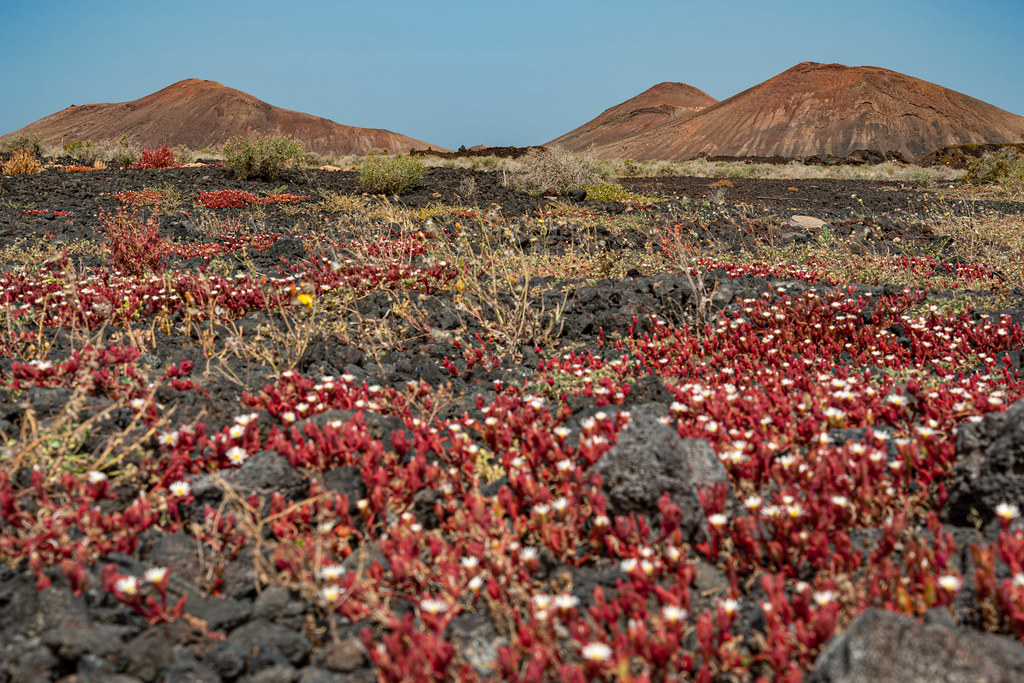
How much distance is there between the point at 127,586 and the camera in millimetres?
2285

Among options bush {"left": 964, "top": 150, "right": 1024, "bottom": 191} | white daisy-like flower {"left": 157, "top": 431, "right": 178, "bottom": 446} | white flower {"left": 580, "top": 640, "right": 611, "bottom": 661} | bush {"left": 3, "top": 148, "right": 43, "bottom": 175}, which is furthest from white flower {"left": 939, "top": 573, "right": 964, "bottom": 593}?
bush {"left": 3, "top": 148, "right": 43, "bottom": 175}

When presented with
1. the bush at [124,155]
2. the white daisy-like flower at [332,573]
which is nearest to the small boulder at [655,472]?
the white daisy-like flower at [332,573]

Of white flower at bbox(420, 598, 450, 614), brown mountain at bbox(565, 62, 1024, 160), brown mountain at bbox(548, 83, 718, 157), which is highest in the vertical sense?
brown mountain at bbox(548, 83, 718, 157)

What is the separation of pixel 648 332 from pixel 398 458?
3078 mm

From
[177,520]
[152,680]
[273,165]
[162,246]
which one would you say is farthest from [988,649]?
[273,165]

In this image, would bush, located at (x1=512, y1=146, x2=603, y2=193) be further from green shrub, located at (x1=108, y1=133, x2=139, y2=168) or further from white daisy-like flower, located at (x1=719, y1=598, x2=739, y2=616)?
green shrub, located at (x1=108, y1=133, x2=139, y2=168)

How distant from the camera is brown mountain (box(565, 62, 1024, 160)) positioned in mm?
84188

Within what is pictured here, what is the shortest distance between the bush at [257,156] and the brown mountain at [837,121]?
7818 cm

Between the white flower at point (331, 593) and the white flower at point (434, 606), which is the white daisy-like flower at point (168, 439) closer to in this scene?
the white flower at point (331, 593)

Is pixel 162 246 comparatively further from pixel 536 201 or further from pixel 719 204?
pixel 719 204

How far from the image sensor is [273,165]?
57.9 ft

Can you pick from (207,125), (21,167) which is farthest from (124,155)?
(207,125)

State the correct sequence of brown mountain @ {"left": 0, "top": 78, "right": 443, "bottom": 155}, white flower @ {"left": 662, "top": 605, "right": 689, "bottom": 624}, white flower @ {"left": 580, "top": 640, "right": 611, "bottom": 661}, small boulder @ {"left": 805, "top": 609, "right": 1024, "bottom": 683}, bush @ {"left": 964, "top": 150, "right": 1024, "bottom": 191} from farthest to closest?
brown mountain @ {"left": 0, "top": 78, "right": 443, "bottom": 155} → bush @ {"left": 964, "top": 150, "right": 1024, "bottom": 191} → white flower @ {"left": 662, "top": 605, "right": 689, "bottom": 624} → white flower @ {"left": 580, "top": 640, "right": 611, "bottom": 661} → small boulder @ {"left": 805, "top": 609, "right": 1024, "bottom": 683}

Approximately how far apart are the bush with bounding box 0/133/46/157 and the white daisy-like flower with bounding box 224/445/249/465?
29987 mm
